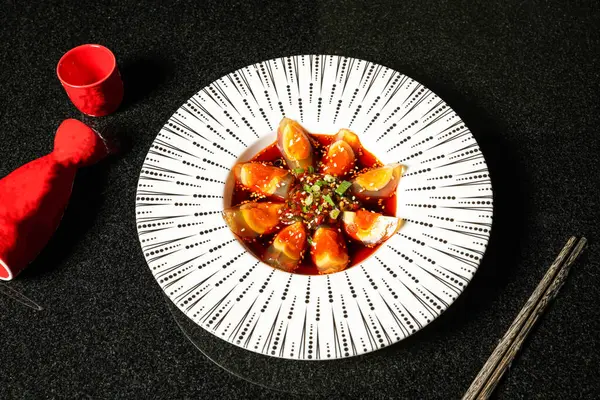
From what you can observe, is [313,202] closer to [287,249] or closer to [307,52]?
[287,249]

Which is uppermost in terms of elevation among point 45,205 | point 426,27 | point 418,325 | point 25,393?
point 426,27

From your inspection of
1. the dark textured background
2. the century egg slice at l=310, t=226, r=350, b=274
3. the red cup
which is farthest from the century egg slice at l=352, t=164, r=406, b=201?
the red cup

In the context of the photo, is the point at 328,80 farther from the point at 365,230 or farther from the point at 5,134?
the point at 5,134

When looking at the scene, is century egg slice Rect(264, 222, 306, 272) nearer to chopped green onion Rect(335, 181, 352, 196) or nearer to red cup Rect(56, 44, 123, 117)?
chopped green onion Rect(335, 181, 352, 196)

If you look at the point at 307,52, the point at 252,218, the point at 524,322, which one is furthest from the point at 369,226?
the point at 307,52

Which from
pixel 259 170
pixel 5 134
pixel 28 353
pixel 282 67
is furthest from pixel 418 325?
pixel 5 134

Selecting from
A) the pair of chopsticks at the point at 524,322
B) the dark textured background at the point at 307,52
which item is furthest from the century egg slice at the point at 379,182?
the pair of chopsticks at the point at 524,322

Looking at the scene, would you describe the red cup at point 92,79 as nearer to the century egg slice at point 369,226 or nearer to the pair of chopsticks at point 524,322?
the century egg slice at point 369,226
